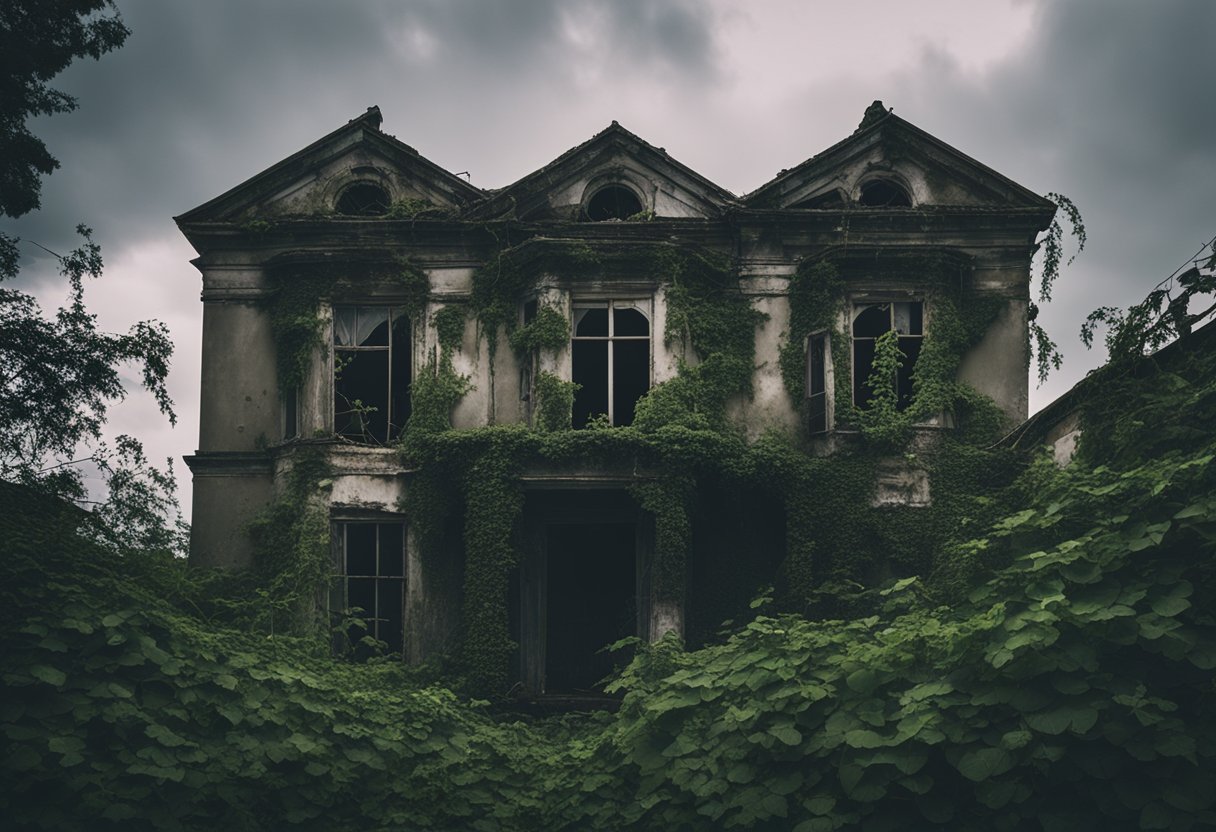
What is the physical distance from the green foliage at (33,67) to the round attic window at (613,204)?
7884mm

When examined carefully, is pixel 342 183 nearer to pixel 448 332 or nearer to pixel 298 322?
pixel 298 322

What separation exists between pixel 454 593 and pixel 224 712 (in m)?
7.35

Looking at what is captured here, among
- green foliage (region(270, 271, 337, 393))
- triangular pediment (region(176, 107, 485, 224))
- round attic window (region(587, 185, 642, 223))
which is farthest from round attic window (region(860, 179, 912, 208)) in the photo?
green foliage (region(270, 271, 337, 393))

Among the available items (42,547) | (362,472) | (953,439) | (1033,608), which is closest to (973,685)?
(1033,608)

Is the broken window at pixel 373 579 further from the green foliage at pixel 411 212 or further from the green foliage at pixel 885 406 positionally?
the green foliage at pixel 885 406

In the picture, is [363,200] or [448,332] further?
[363,200]

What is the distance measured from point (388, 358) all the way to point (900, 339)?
8.06 m

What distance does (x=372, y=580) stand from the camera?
1686 cm

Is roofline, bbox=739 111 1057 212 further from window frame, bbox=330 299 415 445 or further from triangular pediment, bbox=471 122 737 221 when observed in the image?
window frame, bbox=330 299 415 445

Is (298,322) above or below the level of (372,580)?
above

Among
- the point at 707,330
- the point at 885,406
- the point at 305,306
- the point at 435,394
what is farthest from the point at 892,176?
the point at 305,306

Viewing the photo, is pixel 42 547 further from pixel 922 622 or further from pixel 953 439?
pixel 953 439

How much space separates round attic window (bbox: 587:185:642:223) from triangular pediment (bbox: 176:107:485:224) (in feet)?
6.05

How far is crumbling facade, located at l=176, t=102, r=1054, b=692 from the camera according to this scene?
55.5ft
